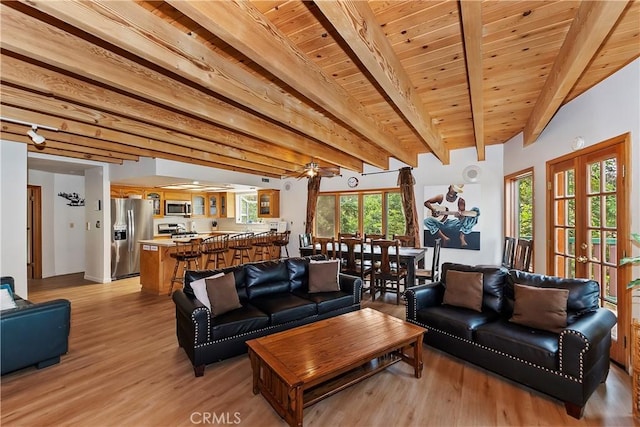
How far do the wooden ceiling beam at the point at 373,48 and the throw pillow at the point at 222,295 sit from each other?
2.43 m

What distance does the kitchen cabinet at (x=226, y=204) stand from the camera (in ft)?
30.2

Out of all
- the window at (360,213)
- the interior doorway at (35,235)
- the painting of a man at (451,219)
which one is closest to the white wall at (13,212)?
the interior doorway at (35,235)

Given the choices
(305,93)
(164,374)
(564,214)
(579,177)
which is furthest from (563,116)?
(164,374)

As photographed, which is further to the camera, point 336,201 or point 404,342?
point 336,201

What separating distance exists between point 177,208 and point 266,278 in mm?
5617

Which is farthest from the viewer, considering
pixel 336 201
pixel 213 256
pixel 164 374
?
pixel 336 201

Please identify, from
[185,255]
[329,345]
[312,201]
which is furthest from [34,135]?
[312,201]

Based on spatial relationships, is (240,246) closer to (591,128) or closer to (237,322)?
(237,322)

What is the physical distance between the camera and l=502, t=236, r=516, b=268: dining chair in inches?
187

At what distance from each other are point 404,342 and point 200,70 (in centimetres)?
271

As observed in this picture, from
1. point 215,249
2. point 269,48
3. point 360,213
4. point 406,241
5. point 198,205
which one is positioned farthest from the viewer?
point 198,205

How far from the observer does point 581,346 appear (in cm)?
209

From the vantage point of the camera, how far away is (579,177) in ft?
10.8

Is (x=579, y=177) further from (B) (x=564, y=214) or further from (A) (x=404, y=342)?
(A) (x=404, y=342)
